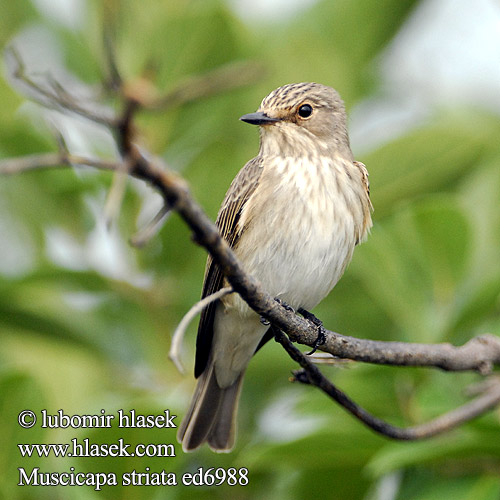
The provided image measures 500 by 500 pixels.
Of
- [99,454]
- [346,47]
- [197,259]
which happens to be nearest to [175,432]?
[99,454]

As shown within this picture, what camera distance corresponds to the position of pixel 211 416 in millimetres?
3762

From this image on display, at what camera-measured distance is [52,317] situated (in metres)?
3.77

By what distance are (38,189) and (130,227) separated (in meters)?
0.53

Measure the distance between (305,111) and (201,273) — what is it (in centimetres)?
94

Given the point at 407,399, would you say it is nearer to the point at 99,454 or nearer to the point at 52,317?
the point at 99,454

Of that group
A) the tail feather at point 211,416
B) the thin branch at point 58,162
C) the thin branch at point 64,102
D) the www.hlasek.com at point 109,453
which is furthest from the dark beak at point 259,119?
the thin branch at point 64,102

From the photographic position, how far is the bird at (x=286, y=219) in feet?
10.6

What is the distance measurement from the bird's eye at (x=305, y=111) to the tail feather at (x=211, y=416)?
1307 mm

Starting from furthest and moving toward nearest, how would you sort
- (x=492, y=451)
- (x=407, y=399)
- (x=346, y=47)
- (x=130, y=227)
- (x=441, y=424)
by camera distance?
(x=346, y=47), (x=130, y=227), (x=407, y=399), (x=492, y=451), (x=441, y=424)

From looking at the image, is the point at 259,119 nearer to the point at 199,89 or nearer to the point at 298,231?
the point at 298,231

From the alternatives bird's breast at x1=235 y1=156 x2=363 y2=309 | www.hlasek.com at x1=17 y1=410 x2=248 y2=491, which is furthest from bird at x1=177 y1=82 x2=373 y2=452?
www.hlasek.com at x1=17 y1=410 x2=248 y2=491

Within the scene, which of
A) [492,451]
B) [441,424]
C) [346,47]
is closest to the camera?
[441,424]

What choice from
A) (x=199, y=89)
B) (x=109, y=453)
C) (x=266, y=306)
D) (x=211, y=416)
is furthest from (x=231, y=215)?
(x=199, y=89)

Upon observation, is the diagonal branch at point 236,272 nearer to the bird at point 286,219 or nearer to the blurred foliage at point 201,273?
the blurred foliage at point 201,273
